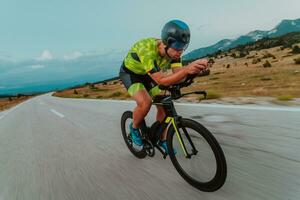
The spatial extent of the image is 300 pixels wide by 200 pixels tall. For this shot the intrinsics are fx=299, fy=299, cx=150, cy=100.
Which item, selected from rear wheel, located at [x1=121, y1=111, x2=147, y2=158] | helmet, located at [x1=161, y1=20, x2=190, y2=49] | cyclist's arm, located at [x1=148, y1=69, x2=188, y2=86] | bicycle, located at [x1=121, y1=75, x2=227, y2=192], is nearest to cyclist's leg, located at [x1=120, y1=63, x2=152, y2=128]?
bicycle, located at [x1=121, y1=75, x2=227, y2=192]

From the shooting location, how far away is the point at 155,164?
429 centimetres

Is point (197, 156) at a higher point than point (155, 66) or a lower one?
lower

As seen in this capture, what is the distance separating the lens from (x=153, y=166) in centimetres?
421

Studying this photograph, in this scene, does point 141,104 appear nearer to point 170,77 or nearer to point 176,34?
point 170,77

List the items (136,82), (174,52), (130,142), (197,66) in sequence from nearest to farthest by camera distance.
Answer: (197,66) → (174,52) → (136,82) → (130,142)

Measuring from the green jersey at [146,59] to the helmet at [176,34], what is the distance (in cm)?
35

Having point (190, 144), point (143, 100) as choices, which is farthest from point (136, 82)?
point (190, 144)

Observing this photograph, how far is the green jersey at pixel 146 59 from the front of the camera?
12.2 ft

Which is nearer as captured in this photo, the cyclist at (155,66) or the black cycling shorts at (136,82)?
the cyclist at (155,66)

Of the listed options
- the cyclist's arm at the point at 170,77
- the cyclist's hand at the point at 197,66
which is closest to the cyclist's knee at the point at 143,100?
the cyclist's arm at the point at 170,77

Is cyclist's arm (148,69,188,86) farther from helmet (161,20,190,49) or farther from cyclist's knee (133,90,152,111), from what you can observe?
cyclist's knee (133,90,152,111)

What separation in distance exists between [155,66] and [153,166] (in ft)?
4.75

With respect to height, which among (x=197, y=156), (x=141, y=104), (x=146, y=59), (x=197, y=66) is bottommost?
(x=197, y=156)

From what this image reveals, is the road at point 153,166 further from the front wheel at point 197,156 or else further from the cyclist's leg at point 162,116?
the cyclist's leg at point 162,116
